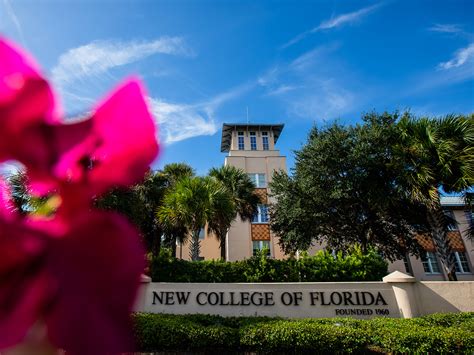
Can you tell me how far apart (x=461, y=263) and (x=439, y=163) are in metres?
20.6

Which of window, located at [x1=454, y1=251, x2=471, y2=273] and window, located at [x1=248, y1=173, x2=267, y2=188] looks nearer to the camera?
window, located at [x1=454, y1=251, x2=471, y2=273]

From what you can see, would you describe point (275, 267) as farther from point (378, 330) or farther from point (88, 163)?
point (88, 163)

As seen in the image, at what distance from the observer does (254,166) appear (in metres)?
32.5

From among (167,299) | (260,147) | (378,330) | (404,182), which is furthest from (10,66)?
(260,147)

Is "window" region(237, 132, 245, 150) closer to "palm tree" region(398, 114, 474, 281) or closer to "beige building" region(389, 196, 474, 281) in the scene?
"beige building" region(389, 196, 474, 281)

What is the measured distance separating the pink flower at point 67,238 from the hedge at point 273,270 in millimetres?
12654

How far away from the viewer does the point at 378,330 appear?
875 centimetres

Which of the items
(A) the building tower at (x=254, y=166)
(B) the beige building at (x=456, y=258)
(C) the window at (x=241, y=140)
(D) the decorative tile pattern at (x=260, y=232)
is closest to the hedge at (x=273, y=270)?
(A) the building tower at (x=254, y=166)

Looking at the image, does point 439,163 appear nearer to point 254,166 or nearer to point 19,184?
point 19,184

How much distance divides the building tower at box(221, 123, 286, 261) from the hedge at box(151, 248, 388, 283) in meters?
11.1

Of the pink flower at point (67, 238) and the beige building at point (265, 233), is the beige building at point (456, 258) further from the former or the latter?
the pink flower at point (67, 238)

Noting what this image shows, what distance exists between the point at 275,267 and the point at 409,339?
545 centimetres

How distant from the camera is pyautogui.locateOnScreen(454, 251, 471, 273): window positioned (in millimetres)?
29328

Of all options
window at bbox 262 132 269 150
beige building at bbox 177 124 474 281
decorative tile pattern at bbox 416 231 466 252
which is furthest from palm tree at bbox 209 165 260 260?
decorative tile pattern at bbox 416 231 466 252
